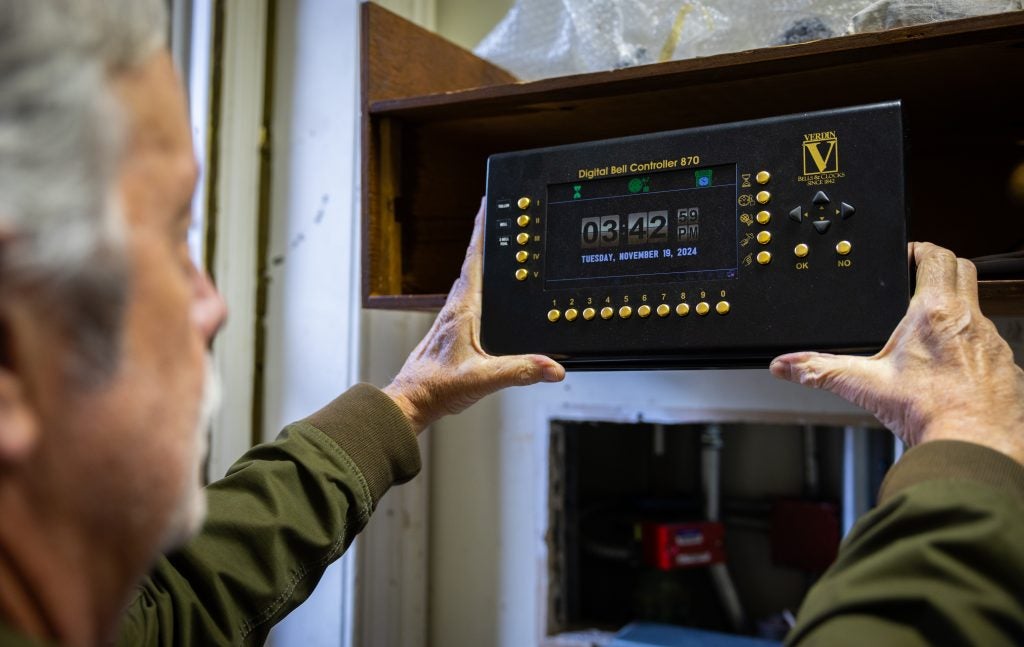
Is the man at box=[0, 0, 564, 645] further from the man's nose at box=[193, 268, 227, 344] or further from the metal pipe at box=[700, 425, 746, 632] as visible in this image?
the metal pipe at box=[700, 425, 746, 632]

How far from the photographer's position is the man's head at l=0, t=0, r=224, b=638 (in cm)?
37

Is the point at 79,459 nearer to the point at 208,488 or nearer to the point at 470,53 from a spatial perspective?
the point at 208,488

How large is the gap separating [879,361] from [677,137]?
241 millimetres

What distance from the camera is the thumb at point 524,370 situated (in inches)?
29.9

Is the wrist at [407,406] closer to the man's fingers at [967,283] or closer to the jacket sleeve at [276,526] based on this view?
the jacket sleeve at [276,526]

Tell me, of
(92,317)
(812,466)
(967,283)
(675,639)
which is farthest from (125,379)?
(812,466)

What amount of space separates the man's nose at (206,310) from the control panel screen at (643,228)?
1.05 feet

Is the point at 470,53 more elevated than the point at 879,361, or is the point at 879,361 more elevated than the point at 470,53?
the point at 470,53

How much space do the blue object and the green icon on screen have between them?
57cm

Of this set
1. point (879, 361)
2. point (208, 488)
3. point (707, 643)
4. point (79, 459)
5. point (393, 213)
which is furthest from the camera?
point (707, 643)

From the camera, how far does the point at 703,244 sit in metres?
0.73

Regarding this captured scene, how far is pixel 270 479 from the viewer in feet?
2.43

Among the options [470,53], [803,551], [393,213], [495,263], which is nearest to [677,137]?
[495,263]

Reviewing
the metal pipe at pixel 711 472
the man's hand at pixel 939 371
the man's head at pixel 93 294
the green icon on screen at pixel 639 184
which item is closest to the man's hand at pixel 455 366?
the green icon on screen at pixel 639 184
